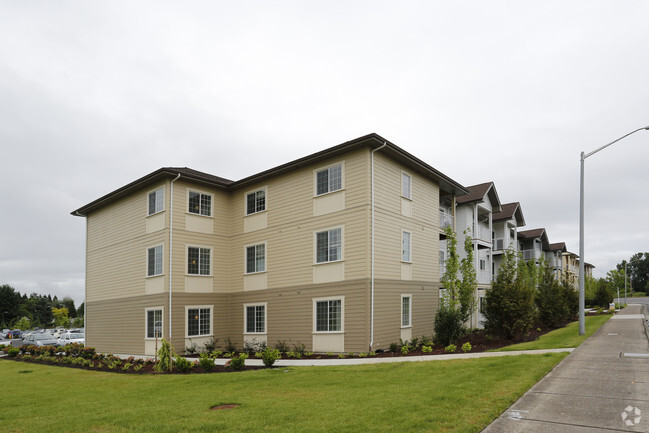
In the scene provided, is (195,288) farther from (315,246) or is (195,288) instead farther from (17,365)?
(17,365)

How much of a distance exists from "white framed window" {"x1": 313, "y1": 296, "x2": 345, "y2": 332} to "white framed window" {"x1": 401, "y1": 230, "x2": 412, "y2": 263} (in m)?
4.04

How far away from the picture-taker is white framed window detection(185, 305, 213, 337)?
78.9 ft

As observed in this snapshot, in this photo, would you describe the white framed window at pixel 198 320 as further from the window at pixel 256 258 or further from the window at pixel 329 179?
the window at pixel 329 179

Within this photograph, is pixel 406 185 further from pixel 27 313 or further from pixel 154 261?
pixel 27 313

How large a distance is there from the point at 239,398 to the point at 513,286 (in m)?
14.3

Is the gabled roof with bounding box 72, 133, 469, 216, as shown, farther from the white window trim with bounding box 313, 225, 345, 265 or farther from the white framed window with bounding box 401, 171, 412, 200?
the white window trim with bounding box 313, 225, 345, 265

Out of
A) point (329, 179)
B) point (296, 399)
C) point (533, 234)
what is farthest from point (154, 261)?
point (533, 234)

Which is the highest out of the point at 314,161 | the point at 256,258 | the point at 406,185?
the point at 314,161

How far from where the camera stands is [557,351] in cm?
1476

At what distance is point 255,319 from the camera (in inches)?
963

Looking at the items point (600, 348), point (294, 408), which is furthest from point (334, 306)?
point (294, 408)

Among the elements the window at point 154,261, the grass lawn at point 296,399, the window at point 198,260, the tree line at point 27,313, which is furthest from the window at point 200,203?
the tree line at point 27,313

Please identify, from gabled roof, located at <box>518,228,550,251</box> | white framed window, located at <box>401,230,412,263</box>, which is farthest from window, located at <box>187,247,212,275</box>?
gabled roof, located at <box>518,228,550,251</box>

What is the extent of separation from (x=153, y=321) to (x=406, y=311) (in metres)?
12.9
